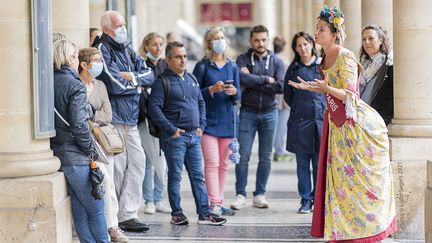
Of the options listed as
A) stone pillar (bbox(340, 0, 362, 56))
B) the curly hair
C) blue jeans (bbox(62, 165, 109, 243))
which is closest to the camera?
blue jeans (bbox(62, 165, 109, 243))

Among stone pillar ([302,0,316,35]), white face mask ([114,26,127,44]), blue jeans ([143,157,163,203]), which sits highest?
stone pillar ([302,0,316,35])

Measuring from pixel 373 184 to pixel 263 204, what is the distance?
139 inches

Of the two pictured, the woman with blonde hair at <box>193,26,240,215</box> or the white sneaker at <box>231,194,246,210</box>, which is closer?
the woman with blonde hair at <box>193,26,240,215</box>

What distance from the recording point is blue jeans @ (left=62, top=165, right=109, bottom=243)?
8250 mm

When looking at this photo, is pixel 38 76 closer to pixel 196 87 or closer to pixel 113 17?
pixel 113 17

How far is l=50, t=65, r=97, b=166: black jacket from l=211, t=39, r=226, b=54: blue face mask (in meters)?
3.07

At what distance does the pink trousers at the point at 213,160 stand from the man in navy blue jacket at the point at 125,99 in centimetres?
101

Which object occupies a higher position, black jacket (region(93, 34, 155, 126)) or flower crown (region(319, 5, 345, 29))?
flower crown (region(319, 5, 345, 29))

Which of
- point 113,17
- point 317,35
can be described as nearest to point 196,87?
point 113,17

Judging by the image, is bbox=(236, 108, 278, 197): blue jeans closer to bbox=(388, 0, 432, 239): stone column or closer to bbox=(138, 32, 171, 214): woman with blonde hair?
bbox=(138, 32, 171, 214): woman with blonde hair

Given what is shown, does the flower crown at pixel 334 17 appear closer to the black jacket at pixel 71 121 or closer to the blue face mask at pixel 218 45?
the black jacket at pixel 71 121

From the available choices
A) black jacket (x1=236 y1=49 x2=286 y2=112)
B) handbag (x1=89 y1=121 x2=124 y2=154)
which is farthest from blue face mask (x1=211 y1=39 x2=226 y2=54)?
handbag (x1=89 y1=121 x2=124 y2=154)

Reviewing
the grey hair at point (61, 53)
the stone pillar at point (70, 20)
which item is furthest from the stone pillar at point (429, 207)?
the stone pillar at point (70, 20)

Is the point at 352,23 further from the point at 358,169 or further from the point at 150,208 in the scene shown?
the point at 358,169
